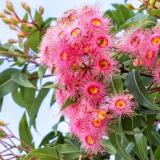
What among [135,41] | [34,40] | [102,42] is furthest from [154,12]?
[34,40]

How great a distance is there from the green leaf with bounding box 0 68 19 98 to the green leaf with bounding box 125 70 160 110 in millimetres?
879

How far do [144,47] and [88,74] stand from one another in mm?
194

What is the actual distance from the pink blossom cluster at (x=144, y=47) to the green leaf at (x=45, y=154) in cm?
59

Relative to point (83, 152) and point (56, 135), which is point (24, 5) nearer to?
point (56, 135)

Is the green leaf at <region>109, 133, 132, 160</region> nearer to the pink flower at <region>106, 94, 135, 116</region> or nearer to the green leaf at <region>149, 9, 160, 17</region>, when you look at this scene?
the pink flower at <region>106, 94, 135, 116</region>

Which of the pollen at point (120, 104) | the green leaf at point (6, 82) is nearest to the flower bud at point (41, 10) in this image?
the green leaf at point (6, 82)

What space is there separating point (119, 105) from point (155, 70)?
16 centimetres

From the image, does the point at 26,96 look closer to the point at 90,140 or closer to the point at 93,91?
the point at 90,140

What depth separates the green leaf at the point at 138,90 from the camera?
180 centimetres

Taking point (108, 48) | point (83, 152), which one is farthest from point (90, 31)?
point (83, 152)

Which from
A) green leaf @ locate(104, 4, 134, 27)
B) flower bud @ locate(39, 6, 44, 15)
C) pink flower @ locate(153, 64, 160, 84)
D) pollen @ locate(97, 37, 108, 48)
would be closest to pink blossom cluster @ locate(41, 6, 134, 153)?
pollen @ locate(97, 37, 108, 48)

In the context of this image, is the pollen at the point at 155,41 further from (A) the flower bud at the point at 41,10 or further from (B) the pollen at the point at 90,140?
(A) the flower bud at the point at 41,10

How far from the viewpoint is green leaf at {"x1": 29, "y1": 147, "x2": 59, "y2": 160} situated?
217 cm

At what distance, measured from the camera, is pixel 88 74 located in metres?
1.71
